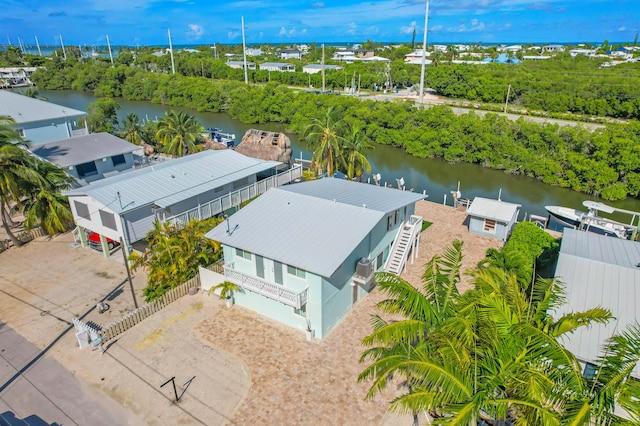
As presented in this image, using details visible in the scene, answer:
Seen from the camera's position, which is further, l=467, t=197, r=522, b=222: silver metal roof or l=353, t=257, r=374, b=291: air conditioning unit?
l=467, t=197, r=522, b=222: silver metal roof

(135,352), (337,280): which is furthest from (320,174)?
(135,352)

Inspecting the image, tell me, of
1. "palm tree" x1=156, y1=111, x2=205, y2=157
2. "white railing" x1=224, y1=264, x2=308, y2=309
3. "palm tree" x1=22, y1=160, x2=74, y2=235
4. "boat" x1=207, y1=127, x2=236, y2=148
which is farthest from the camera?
"boat" x1=207, y1=127, x2=236, y2=148

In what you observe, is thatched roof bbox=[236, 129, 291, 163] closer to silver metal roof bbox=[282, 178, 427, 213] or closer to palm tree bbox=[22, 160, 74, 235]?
silver metal roof bbox=[282, 178, 427, 213]

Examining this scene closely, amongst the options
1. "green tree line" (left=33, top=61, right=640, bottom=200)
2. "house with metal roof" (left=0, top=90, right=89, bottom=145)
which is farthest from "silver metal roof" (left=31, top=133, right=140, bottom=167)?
Result: "green tree line" (left=33, top=61, right=640, bottom=200)

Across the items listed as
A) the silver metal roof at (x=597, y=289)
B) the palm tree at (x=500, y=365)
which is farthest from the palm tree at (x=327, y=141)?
the palm tree at (x=500, y=365)

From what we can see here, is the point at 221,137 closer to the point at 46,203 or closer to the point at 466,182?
the point at 46,203

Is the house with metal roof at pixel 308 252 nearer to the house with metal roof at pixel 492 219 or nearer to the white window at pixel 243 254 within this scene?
the white window at pixel 243 254
